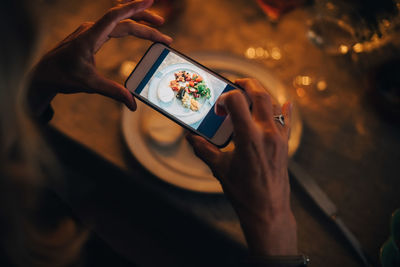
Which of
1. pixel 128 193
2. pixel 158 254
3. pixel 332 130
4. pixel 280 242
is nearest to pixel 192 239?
pixel 158 254

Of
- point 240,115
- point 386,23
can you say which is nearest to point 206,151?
point 240,115

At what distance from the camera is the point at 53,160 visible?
0.62 meters

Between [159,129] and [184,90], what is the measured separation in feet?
0.34

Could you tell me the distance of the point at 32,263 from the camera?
0.56m

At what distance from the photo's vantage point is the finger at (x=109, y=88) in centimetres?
50

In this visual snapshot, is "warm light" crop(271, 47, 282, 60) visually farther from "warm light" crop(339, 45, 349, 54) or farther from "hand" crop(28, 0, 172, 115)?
"hand" crop(28, 0, 172, 115)

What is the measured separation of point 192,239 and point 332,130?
1.39 feet

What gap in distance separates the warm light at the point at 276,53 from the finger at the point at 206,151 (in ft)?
1.06

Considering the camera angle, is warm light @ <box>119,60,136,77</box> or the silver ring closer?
the silver ring

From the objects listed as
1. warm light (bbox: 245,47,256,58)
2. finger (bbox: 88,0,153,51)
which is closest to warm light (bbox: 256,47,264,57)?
warm light (bbox: 245,47,256,58)

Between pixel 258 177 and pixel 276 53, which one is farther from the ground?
pixel 276 53

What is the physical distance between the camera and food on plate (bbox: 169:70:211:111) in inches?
21.7

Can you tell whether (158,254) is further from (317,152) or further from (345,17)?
(345,17)

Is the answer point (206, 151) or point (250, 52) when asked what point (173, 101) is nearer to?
point (206, 151)
